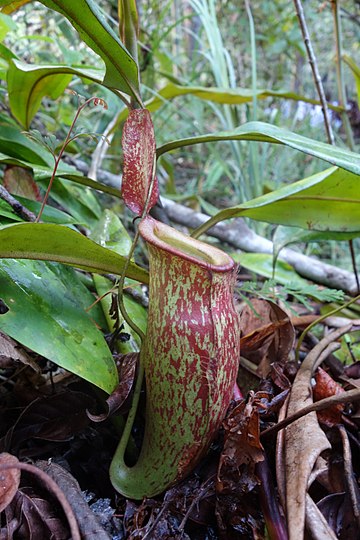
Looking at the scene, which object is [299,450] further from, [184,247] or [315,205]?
[315,205]

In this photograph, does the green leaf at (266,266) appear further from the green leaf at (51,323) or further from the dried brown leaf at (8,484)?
the dried brown leaf at (8,484)

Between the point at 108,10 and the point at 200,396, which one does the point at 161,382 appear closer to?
the point at 200,396

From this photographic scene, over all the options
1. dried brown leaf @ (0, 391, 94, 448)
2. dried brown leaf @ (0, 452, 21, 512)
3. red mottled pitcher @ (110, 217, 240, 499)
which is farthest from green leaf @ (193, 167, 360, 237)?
dried brown leaf @ (0, 452, 21, 512)

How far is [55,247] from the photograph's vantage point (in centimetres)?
62

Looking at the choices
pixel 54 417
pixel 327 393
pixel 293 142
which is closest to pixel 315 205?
pixel 293 142

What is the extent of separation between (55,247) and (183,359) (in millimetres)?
239

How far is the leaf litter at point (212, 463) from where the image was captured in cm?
51

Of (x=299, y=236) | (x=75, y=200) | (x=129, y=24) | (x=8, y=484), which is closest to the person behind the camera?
(x=8, y=484)

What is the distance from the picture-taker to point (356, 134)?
309 centimetres

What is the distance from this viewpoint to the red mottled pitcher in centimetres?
55

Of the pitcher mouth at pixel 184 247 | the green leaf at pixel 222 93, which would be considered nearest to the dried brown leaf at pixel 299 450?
the pitcher mouth at pixel 184 247

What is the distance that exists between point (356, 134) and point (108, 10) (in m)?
1.85

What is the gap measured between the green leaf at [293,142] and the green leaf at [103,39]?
0.15 m

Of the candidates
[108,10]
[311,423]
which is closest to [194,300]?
[311,423]
